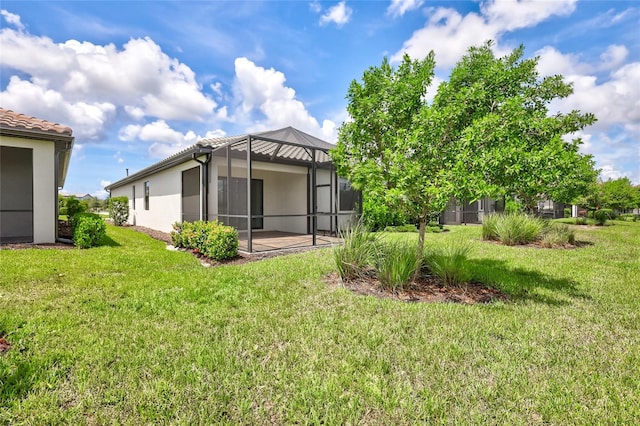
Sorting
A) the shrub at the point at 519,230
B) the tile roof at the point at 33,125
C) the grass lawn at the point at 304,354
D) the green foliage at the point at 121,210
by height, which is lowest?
the grass lawn at the point at 304,354

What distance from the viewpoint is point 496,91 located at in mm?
6102

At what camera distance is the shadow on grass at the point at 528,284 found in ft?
14.5

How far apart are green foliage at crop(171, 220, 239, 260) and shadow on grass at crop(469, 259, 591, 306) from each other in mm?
5698

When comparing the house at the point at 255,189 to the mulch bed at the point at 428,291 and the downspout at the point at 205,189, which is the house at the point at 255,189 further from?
the mulch bed at the point at 428,291

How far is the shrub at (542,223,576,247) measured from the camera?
9.05 m

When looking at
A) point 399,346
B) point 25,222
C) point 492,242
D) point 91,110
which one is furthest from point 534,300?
point 91,110

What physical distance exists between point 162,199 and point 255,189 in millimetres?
4208

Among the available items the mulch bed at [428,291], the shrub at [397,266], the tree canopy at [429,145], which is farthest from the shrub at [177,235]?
the shrub at [397,266]

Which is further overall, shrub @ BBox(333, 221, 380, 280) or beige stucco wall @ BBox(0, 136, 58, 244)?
beige stucco wall @ BBox(0, 136, 58, 244)

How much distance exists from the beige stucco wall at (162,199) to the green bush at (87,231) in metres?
3.07

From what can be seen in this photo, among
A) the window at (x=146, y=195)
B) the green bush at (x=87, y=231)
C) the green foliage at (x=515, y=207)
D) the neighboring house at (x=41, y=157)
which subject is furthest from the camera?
the window at (x=146, y=195)

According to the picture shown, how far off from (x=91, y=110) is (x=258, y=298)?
17474 mm

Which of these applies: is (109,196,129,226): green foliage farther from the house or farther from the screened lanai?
the screened lanai

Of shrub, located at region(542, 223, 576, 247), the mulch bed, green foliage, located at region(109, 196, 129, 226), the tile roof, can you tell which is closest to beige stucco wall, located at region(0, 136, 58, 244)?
the tile roof
